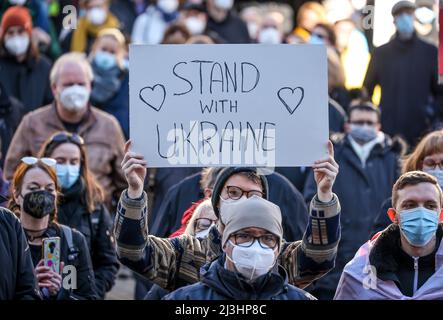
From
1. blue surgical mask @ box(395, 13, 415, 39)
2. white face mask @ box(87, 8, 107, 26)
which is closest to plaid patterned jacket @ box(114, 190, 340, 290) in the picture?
blue surgical mask @ box(395, 13, 415, 39)

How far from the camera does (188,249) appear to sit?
797cm

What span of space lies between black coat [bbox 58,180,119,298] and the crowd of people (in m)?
0.01

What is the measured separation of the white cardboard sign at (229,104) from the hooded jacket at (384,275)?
0.63m

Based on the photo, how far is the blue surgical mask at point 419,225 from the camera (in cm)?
806

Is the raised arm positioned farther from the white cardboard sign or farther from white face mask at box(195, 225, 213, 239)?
white face mask at box(195, 225, 213, 239)

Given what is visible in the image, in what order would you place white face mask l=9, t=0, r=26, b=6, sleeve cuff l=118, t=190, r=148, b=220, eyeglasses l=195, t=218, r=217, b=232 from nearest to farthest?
sleeve cuff l=118, t=190, r=148, b=220, eyeglasses l=195, t=218, r=217, b=232, white face mask l=9, t=0, r=26, b=6

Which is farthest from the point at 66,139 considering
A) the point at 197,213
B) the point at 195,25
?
the point at 195,25

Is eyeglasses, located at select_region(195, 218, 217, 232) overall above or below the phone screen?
above

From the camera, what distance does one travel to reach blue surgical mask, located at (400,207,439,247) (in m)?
8.06

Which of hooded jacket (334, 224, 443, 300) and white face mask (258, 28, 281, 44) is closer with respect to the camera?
hooded jacket (334, 224, 443, 300)

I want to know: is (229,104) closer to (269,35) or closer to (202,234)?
(202,234)

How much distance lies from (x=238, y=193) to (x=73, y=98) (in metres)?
4.27

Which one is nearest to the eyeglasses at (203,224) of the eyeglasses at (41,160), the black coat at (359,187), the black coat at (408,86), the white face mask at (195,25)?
the eyeglasses at (41,160)
